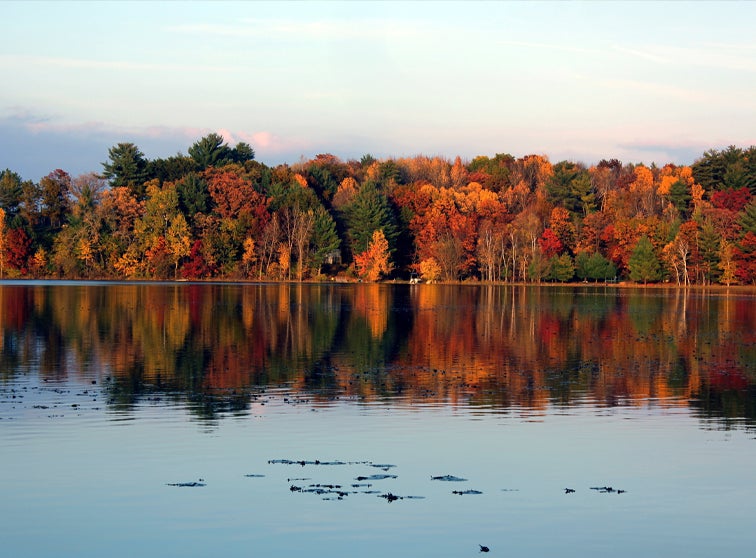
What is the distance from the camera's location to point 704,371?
98.9ft

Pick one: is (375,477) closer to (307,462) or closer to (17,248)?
(307,462)

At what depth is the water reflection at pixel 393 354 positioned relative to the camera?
2448 centimetres

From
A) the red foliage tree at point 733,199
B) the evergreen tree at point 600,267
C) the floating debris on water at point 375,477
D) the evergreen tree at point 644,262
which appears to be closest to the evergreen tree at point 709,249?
the evergreen tree at point 644,262

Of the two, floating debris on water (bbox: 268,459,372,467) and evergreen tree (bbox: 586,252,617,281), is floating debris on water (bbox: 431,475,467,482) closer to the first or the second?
floating debris on water (bbox: 268,459,372,467)

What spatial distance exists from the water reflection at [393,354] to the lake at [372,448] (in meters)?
0.19

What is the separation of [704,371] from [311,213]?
9262 centimetres

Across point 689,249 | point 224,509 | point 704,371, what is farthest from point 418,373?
point 689,249

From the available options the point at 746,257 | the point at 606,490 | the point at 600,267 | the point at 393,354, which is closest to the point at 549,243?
the point at 600,267

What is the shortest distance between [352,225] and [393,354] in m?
91.2

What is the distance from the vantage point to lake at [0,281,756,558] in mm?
12477

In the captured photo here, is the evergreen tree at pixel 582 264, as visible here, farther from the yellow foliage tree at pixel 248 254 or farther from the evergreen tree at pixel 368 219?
the yellow foliage tree at pixel 248 254

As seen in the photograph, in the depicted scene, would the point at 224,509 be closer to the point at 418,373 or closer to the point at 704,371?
the point at 418,373

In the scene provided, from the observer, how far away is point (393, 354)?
112 ft

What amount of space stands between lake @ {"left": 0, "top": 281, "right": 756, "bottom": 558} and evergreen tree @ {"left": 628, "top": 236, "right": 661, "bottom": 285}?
2887 inches
